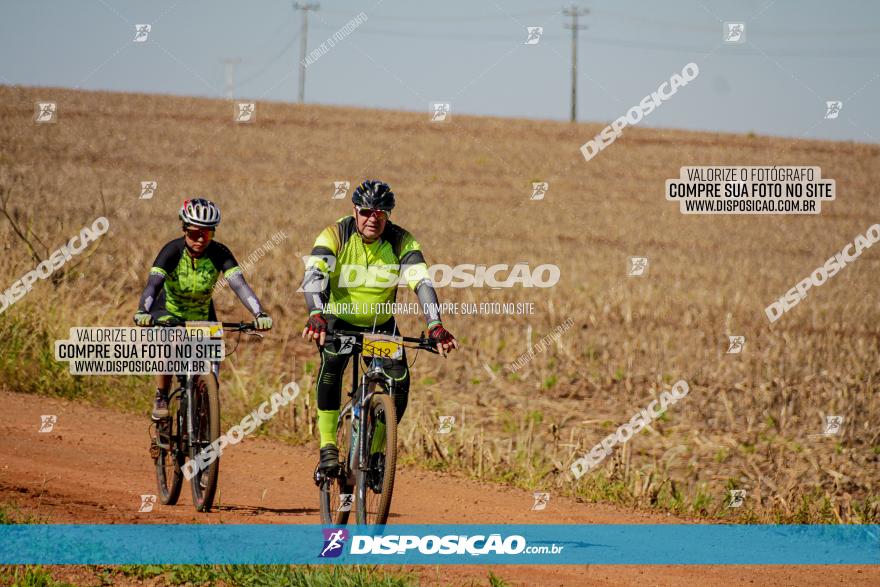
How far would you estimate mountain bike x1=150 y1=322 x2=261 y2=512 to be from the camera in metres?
7.93

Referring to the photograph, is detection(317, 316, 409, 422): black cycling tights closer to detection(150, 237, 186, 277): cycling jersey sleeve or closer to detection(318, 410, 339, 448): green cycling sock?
detection(318, 410, 339, 448): green cycling sock

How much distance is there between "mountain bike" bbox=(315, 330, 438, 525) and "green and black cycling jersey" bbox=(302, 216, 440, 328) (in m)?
0.29

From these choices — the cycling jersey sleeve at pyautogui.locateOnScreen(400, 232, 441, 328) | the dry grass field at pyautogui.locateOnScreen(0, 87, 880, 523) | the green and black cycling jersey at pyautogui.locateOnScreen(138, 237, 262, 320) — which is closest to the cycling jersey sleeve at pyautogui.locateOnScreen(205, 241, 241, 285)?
the green and black cycling jersey at pyautogui.locateOnScreen(138, 237, 262, 320)

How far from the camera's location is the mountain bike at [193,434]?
793cm

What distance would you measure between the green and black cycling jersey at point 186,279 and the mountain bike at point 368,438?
1.25m

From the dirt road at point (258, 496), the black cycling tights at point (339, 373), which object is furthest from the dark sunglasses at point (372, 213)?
the dirt road at point (258, 496)

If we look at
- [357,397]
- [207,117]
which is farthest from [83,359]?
[207,117]

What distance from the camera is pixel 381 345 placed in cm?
700

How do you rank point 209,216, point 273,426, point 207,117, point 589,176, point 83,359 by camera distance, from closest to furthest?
point 209,216 → point 273,426 → point 83,359 → point 589,176 → point 207,117

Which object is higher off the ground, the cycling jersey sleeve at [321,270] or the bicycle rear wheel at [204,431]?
the cycling jersey sleeve at [321,270]

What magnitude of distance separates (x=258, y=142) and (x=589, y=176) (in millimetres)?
15175

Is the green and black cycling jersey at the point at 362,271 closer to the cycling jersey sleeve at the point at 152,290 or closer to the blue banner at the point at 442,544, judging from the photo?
the cycling jersey sleeve at the point at 152,290

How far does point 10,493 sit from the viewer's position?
8.24 m

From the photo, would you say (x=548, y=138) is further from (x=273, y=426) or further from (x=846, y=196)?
(x=273, y=426)
